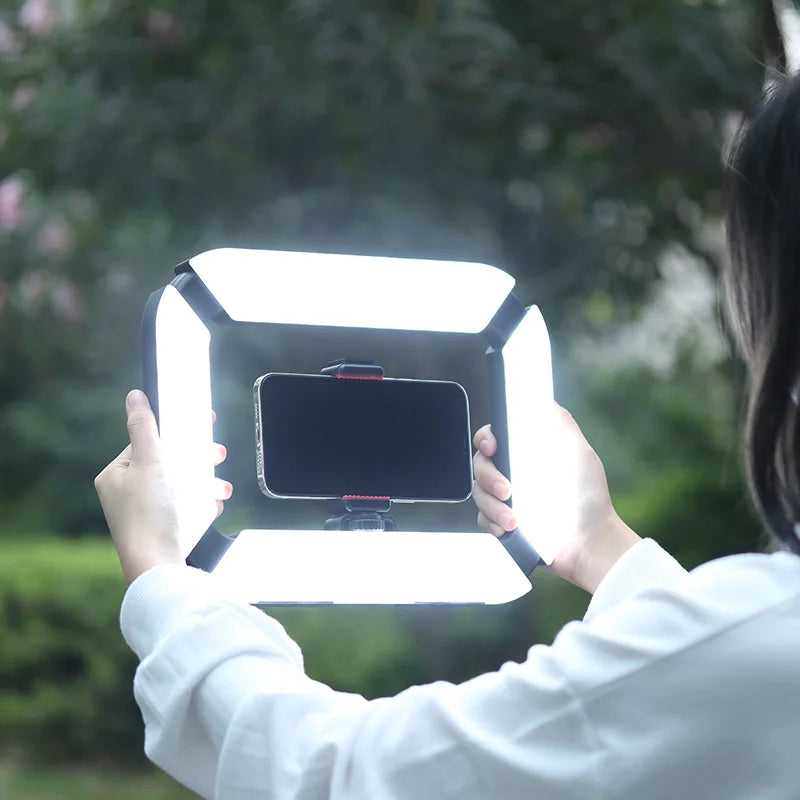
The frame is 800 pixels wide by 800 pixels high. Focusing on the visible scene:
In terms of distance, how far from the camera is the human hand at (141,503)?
0.98m

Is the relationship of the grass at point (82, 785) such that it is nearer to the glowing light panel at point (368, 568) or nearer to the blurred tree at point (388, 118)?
the blurred tree at point (388, 118)

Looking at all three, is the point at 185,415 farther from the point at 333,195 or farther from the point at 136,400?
the point at 333,195

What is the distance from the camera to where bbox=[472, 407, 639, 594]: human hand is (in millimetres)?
1275

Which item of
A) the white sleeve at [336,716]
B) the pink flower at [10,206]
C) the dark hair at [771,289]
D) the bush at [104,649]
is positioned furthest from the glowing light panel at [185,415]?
the pink flower at [10,206]

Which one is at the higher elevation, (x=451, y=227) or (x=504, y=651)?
(x=451, y=227)

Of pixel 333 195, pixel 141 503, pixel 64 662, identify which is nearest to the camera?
pixel 141 503

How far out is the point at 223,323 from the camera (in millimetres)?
1226

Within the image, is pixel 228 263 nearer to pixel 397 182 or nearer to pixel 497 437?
pixel 497 437

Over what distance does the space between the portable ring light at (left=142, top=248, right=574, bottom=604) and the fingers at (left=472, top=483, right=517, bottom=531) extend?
0.01 meters

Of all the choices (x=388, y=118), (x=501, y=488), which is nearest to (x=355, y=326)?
(x=501, y=488)

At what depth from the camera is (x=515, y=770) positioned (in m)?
0.80

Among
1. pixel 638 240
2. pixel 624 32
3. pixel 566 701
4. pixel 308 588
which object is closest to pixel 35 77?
pixel 624 32

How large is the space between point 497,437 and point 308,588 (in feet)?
1.08

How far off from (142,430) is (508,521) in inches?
18.2
